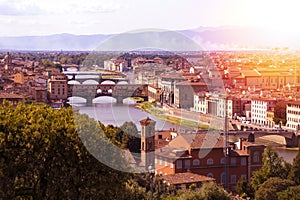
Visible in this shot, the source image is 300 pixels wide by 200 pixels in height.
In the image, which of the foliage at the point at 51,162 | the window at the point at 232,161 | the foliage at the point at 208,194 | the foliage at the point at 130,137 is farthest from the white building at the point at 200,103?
the foliage at the point at 51,162

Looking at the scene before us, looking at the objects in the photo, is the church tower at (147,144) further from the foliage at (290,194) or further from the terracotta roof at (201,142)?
the foliage at (290,194)

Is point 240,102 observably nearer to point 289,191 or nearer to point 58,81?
point 58,81

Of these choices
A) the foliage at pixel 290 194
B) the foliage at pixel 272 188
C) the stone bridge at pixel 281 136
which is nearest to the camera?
the foliage at pixel 290 194

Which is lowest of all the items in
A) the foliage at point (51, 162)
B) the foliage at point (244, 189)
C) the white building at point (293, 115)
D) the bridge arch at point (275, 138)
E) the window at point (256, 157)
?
the bridge arch at point (275, 138)

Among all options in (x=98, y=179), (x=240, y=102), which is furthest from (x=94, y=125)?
(x=240, y=102)

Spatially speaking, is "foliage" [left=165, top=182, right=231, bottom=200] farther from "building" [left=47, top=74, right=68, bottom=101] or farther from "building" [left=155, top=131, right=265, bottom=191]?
"building" [left=47, top=74, right=68, bottom=101]

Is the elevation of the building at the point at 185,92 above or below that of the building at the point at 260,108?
above

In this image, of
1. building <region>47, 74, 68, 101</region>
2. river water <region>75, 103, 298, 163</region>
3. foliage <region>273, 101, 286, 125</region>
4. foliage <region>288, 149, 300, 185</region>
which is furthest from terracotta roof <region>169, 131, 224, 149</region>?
building <region>47, 74, 68, 101</region>

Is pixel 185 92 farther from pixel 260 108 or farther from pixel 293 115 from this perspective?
pixel 260 108

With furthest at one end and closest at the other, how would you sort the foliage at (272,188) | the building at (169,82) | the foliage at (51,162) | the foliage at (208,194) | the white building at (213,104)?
the white building at (213,104)
the building at (169,82)
the foliage at (272,188)
the foliage at (208,194)
the foliage at (51,162)
